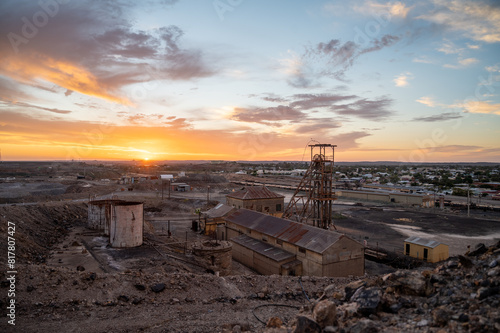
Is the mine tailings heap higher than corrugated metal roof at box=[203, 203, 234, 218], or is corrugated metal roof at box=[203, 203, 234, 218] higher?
the mine tailings heap

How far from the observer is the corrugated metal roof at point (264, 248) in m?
24.2

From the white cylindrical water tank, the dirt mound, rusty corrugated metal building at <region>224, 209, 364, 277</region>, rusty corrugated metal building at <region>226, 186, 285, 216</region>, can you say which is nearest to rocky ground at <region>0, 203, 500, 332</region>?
the dirt mound

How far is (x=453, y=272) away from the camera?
31.1 ft

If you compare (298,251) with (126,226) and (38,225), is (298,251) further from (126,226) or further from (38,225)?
(38,225)

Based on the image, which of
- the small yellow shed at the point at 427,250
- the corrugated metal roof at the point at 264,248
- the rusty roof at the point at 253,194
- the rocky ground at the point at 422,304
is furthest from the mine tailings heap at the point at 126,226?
the small yellow shed at the point at 427,250

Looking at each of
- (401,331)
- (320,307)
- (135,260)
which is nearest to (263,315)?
(320,307)

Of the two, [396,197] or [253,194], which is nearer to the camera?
[253,194]

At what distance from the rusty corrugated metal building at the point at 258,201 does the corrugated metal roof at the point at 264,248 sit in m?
11.7

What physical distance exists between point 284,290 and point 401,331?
8.43 m

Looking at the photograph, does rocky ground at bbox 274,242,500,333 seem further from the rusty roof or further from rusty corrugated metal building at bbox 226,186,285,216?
the rusty roof

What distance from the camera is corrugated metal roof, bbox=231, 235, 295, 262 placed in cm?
2419

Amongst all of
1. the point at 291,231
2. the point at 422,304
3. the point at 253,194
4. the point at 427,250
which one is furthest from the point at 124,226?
the point at 427,250

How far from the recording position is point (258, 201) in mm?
43750

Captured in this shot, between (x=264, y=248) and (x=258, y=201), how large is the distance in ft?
56.6
